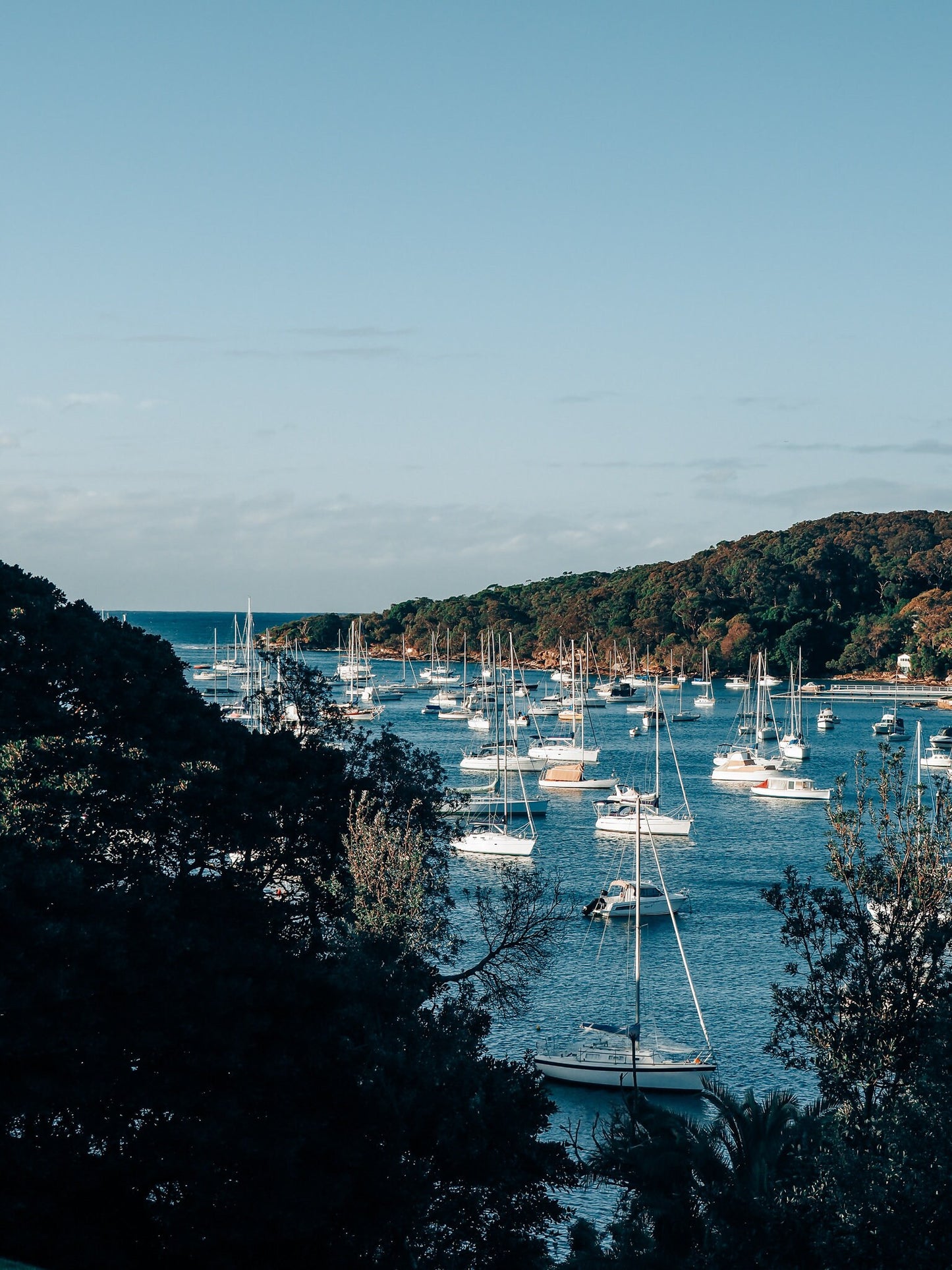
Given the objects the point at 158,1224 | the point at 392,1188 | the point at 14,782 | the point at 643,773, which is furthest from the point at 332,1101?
the point at 643,773

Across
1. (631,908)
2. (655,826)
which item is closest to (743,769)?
(655,826)

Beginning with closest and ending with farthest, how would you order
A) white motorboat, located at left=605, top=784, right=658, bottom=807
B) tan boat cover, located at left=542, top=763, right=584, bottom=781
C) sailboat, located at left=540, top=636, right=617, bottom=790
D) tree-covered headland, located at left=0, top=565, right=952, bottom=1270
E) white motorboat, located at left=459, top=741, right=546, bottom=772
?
tree-covered headland, located at left=0, top=565, right=952, bottom=1270 < white motorboat, located at left=605, top=784, right=658, bottom=807 < sailboat, located at left=540, top=636, right=617, bottom=790 < tan boat cover, located at left=542, top=763, right=584, bottom=781 < white motorboat, located at left=459, top=741, right=546, bottom=772

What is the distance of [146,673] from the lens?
71.3 feet

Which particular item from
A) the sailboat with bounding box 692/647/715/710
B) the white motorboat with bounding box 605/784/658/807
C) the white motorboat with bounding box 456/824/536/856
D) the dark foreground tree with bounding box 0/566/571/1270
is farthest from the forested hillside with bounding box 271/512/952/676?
the dark foreground tree with bounding box 0/566/571/1270

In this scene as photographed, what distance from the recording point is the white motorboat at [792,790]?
7338cm

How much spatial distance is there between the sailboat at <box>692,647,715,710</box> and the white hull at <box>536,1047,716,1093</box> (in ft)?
310

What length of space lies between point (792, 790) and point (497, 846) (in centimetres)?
2491

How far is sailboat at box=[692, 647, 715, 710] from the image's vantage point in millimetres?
124625

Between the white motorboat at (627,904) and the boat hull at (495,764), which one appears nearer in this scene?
the white motorboat at (627,904)

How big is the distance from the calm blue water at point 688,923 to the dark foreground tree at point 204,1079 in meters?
9.28

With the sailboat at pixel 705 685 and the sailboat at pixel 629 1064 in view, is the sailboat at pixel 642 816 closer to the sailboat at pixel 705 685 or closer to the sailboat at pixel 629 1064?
the sailboat at pixel 629 1064

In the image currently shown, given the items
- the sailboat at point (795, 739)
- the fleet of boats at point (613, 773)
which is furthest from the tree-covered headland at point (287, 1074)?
the sailboat at point (795, 739)

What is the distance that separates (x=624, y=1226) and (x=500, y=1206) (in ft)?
6.12

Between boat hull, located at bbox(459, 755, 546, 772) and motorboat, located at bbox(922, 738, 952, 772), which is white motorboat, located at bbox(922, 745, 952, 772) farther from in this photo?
boat hull, located at bbox(459, 755, 546, 772)
